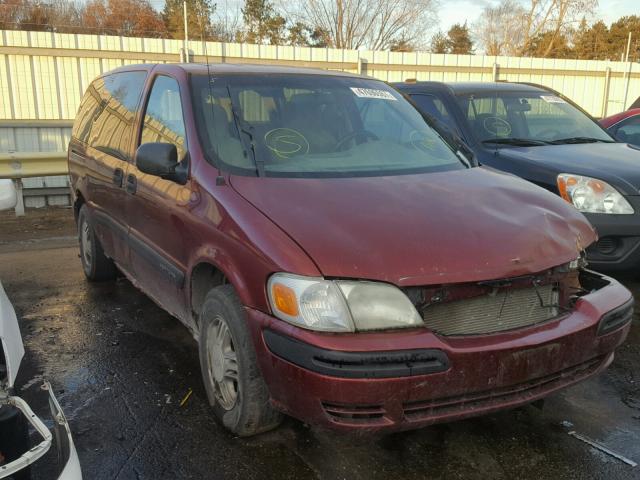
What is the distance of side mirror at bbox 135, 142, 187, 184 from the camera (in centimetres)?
300

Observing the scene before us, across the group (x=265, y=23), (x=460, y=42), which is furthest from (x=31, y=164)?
(x=460, y=42)

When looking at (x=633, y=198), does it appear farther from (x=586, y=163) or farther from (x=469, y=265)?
(x=469, y=265)

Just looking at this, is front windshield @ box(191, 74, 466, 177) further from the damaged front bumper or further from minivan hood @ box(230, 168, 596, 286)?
the damaged front bumper

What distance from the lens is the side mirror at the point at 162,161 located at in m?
3.00

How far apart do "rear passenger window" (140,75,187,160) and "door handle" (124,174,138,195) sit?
0.81 feet

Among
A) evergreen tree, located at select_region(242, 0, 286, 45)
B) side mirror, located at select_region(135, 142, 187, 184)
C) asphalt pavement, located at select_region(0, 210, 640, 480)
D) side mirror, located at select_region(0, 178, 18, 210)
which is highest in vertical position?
evergreen tree, located at select_region(242, 0, 286, 45)

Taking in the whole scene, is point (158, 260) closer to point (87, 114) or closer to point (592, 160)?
point (87, 114)

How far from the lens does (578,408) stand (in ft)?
10.0

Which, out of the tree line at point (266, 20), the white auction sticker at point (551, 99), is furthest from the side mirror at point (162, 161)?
the tree line at point (266, 20)

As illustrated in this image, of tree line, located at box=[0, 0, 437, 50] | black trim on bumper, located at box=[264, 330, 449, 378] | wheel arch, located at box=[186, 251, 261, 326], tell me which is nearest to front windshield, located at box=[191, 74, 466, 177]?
wheel arch, located at box=[186, 251, 261, 326]

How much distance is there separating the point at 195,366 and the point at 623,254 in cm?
310

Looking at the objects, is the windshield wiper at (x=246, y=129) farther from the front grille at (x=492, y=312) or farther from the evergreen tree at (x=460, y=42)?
the evergreen tree at (x=460, y=42)

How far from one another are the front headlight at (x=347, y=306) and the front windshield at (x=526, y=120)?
3.42m

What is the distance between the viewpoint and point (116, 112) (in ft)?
14.0
